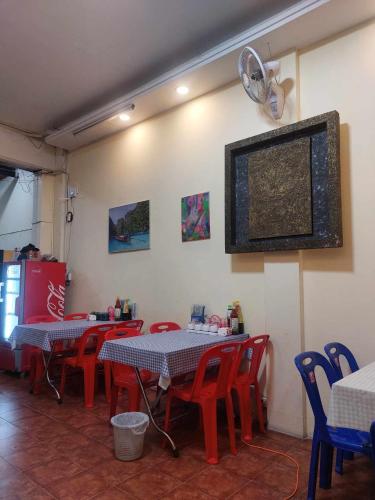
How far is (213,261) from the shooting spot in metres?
3.55

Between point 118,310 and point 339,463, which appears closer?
point 339,463

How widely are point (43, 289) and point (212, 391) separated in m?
3.03

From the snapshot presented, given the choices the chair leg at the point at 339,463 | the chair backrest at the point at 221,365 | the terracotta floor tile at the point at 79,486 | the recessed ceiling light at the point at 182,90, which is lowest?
the terracotta floor tile at the point at 79,486

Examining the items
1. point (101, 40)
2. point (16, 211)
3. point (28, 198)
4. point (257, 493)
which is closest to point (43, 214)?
point (28, 198)

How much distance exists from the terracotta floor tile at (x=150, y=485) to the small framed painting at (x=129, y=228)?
8.01 feet

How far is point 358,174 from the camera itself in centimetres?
270

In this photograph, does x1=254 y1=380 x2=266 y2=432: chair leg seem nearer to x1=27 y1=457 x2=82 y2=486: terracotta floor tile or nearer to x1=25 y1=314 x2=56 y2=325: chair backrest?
x1=27 y1=457 x2=82 y2=486: terracotta floor tile

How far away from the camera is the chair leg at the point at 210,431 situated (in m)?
2.36

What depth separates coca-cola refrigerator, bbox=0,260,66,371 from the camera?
4496mm

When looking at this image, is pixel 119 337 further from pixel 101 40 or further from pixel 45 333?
pixel 101 40

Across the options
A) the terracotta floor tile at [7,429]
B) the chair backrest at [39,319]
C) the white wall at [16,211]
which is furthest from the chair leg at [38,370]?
the white wall at [16,211]

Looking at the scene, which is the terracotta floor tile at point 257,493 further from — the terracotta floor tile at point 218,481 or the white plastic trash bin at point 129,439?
the white plastic trash bin at point 129,439

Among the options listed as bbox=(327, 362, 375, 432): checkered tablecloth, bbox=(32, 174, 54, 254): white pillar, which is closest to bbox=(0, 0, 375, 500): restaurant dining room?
bbox=(327, 362, 375, 432): checkered tablecloth

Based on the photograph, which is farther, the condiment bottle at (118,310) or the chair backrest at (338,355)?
the condiment bottle at (118,310)
